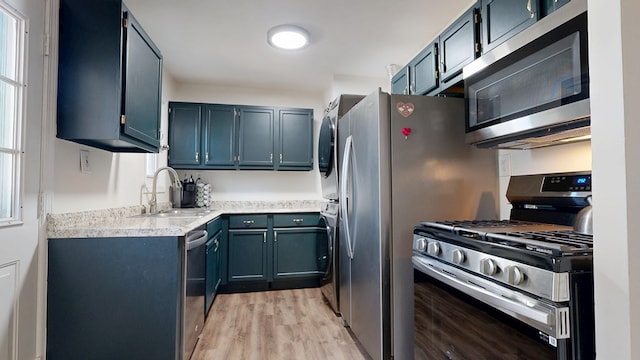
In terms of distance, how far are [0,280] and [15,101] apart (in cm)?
76

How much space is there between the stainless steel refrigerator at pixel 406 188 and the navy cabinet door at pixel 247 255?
1.74 m

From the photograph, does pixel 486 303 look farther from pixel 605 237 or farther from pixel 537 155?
pixel 537 155

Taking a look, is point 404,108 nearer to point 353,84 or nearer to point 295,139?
point 353,84

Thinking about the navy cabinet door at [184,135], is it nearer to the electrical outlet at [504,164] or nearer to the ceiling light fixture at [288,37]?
the ceiling light fixture at [288,37]

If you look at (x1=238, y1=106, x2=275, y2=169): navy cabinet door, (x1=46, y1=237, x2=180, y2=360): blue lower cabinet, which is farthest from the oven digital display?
(x1=238, y1=106, x2=275, y2=169): navy cabinet door

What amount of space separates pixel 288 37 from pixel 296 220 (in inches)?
71.5

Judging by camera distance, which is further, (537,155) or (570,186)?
(537,155)

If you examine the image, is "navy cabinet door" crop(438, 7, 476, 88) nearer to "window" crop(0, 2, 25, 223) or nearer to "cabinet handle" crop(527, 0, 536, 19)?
"cabinet handle" crop(527, 0, 536, 19)

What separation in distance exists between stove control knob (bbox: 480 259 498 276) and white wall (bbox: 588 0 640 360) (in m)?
0.31

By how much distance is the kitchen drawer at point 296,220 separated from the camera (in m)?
3.44

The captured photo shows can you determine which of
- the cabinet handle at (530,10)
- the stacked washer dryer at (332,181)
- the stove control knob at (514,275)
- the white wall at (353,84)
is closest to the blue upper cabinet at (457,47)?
the cabinet handle at (530,10)

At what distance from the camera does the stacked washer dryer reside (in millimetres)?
2654

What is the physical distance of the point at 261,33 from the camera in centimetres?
266

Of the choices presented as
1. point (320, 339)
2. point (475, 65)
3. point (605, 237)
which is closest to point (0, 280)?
point (320, 339)
